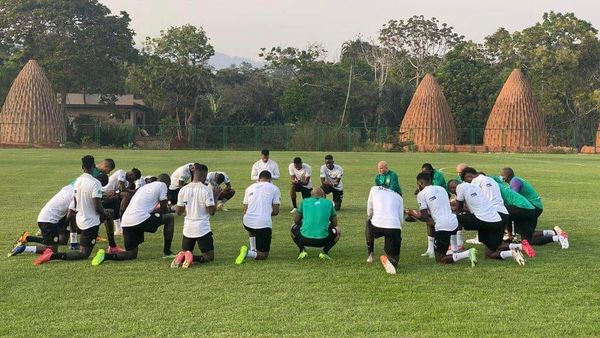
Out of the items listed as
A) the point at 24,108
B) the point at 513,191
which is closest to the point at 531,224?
the point at 513,191

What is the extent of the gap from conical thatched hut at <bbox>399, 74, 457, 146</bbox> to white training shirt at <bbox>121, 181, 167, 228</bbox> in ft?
155

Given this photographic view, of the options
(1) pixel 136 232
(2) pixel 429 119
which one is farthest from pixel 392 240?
(2) pixel 429 119

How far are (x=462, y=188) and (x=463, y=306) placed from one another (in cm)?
310

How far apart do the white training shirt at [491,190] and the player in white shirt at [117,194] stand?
6.30 m

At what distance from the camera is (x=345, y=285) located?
25.8ft

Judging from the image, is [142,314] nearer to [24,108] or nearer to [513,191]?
[513,191]

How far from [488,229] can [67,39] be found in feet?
→ 177

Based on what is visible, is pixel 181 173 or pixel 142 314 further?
pixel 181 173

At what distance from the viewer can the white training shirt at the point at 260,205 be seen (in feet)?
31.4

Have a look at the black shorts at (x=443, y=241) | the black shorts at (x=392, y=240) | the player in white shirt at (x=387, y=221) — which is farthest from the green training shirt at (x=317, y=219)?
the black shorts at (x=443, y=241)

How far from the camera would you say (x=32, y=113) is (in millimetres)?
52250

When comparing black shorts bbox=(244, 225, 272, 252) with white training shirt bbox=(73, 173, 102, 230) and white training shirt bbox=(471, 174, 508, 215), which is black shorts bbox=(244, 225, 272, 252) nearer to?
white training shirt bbox=(73, 173, 102, 230)

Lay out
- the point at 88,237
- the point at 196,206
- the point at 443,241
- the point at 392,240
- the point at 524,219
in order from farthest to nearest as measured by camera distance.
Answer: the point at 524,219 < the point at 88,237 < the point at 443,241 < the point at 196,206 < the point at 392,240

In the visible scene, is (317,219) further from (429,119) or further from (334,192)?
(429,119)
